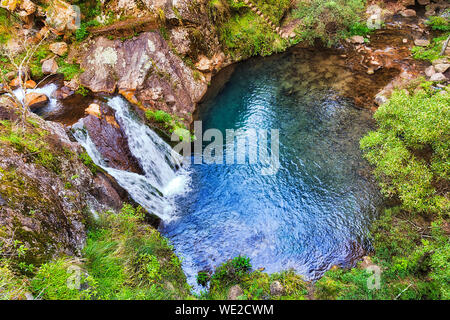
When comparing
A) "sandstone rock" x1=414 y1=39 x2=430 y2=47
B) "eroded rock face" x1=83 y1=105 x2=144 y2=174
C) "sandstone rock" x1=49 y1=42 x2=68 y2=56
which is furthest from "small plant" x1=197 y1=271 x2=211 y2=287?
"sandstone rock" x1=414 y1=39 x2=430 y2=47

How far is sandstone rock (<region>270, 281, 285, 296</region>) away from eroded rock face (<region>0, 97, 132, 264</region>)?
629cm

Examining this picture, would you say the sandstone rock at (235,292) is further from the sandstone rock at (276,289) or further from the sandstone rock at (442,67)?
the sandstone rock at (442,67)

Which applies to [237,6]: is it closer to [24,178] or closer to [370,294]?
[24,178]

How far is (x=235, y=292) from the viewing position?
869 centimetres

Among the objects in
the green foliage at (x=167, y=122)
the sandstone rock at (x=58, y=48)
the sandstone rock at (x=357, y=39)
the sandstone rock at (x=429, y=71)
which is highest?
the sandstone rock at (x=58, y=48)

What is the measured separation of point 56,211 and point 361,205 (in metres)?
12.2

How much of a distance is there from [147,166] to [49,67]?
9.57 m

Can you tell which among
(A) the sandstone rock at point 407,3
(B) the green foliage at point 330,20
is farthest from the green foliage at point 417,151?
(A) the sandstone rock at point 407,3

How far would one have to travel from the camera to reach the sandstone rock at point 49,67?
15844mm

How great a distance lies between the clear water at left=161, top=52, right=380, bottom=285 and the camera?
1078 centimetres

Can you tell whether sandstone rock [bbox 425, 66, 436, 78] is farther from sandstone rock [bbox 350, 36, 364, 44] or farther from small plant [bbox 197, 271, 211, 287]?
small plant [bbox 197, 271, 211, 287]

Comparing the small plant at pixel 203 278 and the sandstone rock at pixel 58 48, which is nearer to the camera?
the small plant at pixel 203 278

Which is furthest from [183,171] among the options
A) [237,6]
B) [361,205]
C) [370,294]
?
[237,6]

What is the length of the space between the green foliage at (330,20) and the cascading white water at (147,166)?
1751 cm
